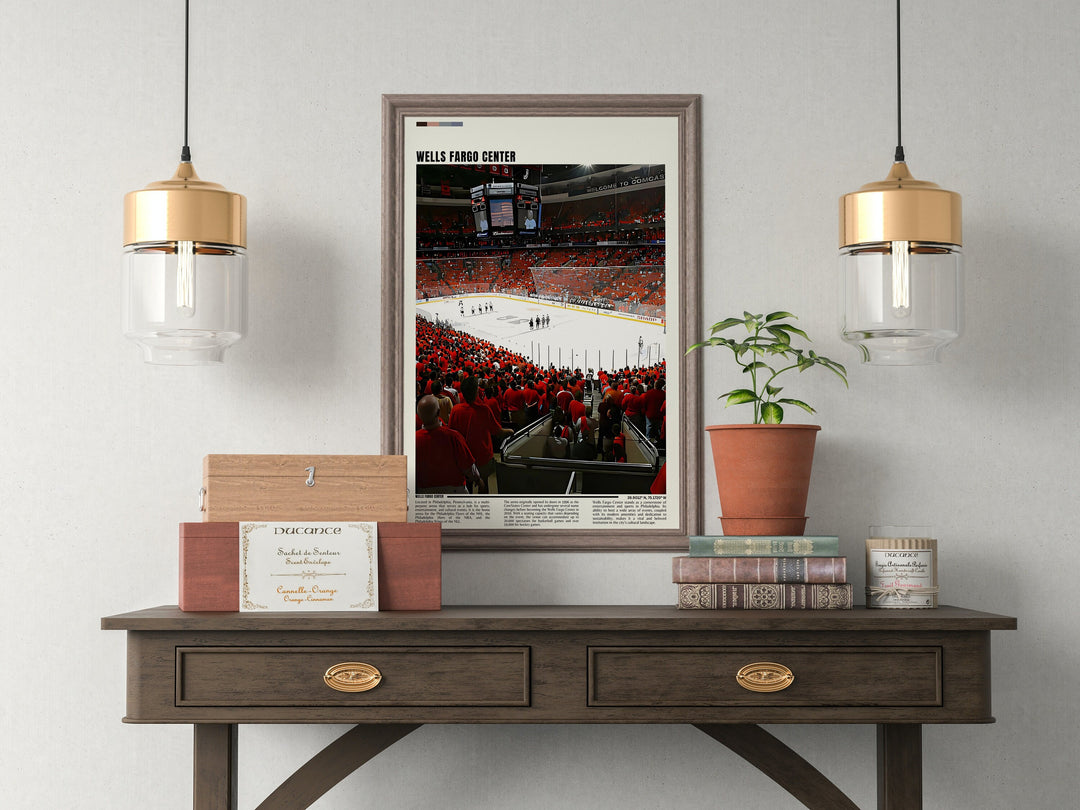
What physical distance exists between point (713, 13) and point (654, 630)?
3.95 feet

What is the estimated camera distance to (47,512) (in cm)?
185

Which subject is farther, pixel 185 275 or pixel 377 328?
pixel 377 328

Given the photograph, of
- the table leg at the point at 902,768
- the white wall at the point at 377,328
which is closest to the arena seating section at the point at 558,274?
the white wall at the point at 377,328

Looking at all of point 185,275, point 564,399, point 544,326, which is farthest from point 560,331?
point 185,275

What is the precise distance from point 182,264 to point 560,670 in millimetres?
956

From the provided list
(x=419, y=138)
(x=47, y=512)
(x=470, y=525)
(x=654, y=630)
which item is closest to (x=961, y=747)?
(x=654, y=630)

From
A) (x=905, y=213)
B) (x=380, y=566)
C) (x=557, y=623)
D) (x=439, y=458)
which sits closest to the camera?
(x=557, y=623)

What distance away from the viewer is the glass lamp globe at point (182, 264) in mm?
1697

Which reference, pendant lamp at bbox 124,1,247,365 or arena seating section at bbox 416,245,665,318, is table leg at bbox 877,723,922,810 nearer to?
arena seating section at bbox 416,245,665,318

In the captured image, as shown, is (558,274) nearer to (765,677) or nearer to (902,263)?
(902,263)

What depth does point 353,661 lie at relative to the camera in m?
1.50

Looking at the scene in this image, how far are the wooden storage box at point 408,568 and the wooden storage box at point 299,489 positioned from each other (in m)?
0.04

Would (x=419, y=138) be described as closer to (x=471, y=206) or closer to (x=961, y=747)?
(x=471, y=206)

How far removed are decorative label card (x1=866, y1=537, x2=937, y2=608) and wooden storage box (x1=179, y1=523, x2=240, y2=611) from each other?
107 centimetres
